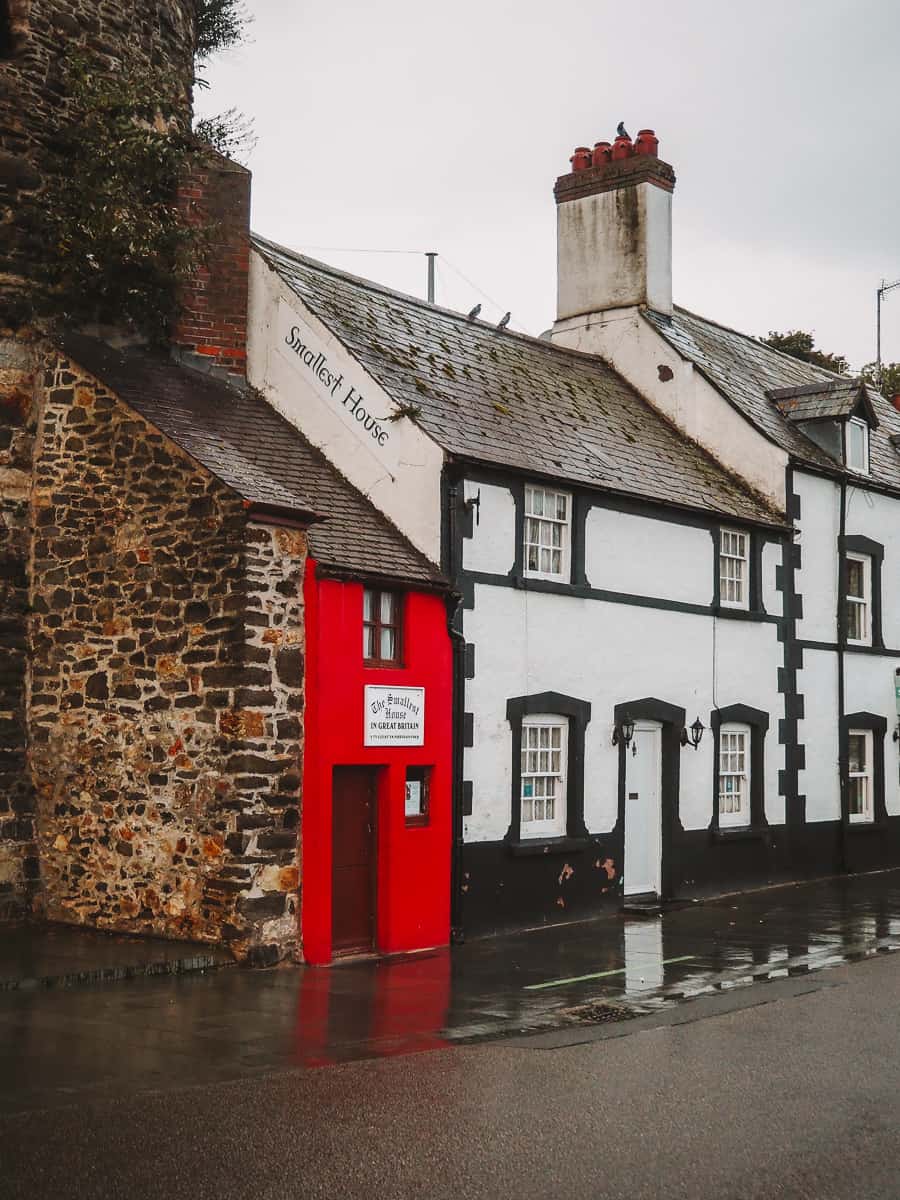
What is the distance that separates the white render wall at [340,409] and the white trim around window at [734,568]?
6102 millimetres

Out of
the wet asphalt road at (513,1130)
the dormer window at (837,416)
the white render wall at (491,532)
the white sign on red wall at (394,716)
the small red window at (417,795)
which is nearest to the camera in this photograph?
the wet asphalt road at (513,1130)

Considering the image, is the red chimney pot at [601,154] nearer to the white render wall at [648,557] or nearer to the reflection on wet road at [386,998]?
the white render wall at [648,557]

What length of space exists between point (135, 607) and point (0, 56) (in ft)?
21.3

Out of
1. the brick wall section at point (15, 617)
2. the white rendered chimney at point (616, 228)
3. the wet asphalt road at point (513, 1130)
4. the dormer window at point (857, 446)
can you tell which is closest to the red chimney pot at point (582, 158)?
the white rendered chimney at point (616, 228)

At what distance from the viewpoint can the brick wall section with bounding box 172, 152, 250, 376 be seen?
17.1 meters

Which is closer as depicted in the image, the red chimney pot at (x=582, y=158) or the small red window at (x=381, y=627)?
the small red window at (x=381, y=627)

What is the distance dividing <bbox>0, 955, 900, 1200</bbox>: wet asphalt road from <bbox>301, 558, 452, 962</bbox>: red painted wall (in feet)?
14.3

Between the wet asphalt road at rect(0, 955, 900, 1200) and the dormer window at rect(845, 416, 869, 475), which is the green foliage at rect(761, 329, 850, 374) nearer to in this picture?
the dormer window at rect(845, 416, 869, 475)

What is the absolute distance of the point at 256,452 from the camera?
15.9 meters

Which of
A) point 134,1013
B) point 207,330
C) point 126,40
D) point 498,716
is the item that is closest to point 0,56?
point 126,40

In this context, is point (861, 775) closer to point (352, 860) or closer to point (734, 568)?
point (734, 568)

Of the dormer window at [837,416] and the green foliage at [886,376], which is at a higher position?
the green foliage at [886,376]

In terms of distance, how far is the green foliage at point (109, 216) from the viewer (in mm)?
15945

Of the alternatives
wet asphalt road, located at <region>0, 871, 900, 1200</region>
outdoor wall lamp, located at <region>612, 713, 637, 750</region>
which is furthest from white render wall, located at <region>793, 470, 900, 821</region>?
wet asphalt road, located at <region>0, 871, 900, 1200</region>
